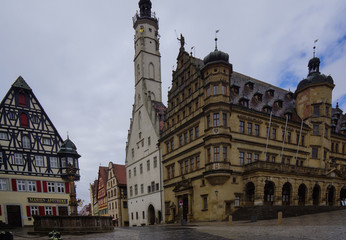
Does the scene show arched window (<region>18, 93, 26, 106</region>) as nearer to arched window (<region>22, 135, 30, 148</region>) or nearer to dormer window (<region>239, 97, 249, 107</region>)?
arched window (<region>22, 135, 30, 148</region>)

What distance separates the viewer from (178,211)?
3628cm

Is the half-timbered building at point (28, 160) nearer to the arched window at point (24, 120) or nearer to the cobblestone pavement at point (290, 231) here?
the arched window at point (24, 120)

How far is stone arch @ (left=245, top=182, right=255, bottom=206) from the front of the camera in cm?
3102

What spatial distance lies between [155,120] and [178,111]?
267 inches

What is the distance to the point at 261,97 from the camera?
3769 cm

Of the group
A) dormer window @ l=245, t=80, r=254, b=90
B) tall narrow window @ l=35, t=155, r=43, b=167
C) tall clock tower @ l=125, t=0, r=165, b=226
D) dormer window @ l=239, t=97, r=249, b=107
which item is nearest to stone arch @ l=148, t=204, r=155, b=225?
tall clock tower @ l=125, t=0, r=165, b=226

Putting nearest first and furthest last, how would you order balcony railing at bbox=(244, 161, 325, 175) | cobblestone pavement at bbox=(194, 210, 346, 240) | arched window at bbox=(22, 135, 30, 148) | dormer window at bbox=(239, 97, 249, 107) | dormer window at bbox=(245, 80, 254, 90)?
cobblestone pavement at bbox=(194, 210, 346, 240)
balcony railing at bbox=(244, 161, 325, 175)
dormer window at bbox=(239, 97, 249, 107)
dormer window at bbox=(245, 80, 254, 90)
arched window at bbox=(22, 135, 30, 148)

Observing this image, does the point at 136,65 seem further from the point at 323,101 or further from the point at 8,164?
the point at 323,101

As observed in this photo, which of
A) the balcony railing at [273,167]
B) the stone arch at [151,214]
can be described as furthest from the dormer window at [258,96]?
the stone arch at [151,214]

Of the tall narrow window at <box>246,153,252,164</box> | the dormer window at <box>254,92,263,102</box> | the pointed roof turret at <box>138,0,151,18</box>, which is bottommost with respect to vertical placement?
the tall narrow window at <box>246,153,252,164</box>

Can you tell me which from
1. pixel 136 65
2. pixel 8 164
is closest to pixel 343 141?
pixel 136 65

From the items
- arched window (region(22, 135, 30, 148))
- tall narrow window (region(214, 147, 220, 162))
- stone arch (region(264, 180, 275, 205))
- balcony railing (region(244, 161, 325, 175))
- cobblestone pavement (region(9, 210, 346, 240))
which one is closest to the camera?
cobblestone pavement (region(9, 210, 346, 240))

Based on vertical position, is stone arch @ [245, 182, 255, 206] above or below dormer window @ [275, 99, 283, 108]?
below

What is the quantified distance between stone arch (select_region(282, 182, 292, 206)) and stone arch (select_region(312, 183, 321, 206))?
4568 millimetres
